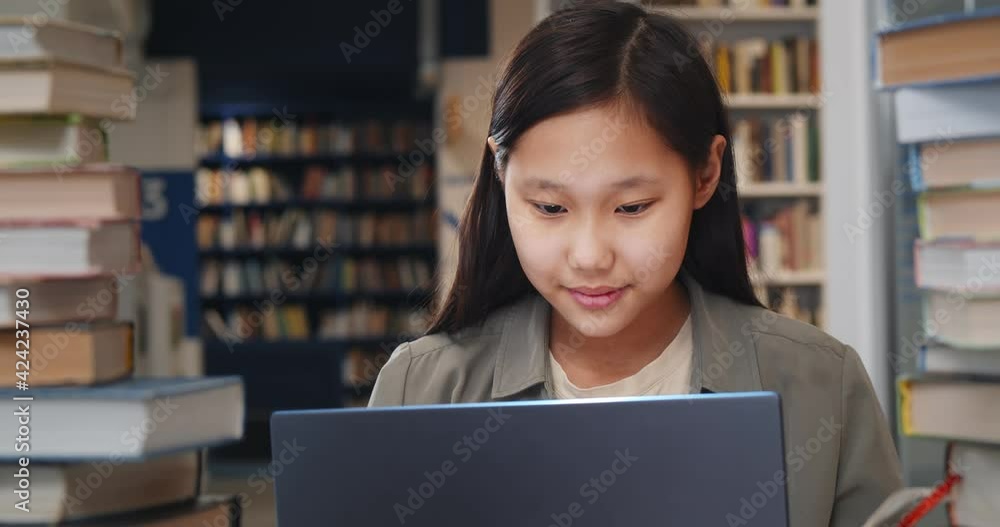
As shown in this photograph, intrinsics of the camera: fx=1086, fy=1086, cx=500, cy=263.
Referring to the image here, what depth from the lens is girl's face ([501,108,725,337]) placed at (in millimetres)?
940

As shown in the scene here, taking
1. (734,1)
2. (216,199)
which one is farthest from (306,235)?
(734,1)

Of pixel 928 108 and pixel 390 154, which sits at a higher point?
pixel 390 154

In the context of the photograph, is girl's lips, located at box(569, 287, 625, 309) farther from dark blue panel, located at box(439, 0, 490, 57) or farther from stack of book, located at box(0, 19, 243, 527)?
dark blue panel, located at box(439, 0, 490, 57)

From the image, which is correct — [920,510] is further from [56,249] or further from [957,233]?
[56,249]

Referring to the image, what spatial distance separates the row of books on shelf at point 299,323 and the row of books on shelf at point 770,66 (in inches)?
163

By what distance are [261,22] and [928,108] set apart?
667cm

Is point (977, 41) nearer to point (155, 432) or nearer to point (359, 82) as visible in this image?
point (155, 432)

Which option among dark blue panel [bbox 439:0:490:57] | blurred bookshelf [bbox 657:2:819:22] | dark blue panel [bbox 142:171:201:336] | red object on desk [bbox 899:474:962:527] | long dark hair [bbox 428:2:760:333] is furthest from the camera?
dark blue panel [bbox 439:0:490:57]

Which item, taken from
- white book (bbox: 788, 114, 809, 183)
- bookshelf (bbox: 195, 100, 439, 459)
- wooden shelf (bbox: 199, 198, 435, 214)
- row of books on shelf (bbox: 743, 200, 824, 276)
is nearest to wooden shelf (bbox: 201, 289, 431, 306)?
bookshelf (bbox: 195, 100, 439, 459)

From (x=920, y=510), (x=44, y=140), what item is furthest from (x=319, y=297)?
(x=920, y=510)

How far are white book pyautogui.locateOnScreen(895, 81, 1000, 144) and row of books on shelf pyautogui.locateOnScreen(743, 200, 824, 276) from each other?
330 cm

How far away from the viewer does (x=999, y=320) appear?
124 cm

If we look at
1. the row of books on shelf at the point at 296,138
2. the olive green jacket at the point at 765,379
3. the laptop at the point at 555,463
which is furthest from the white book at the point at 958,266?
the row of books on shelf at the point at 296,138

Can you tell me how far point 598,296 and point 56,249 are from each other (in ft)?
2.57
